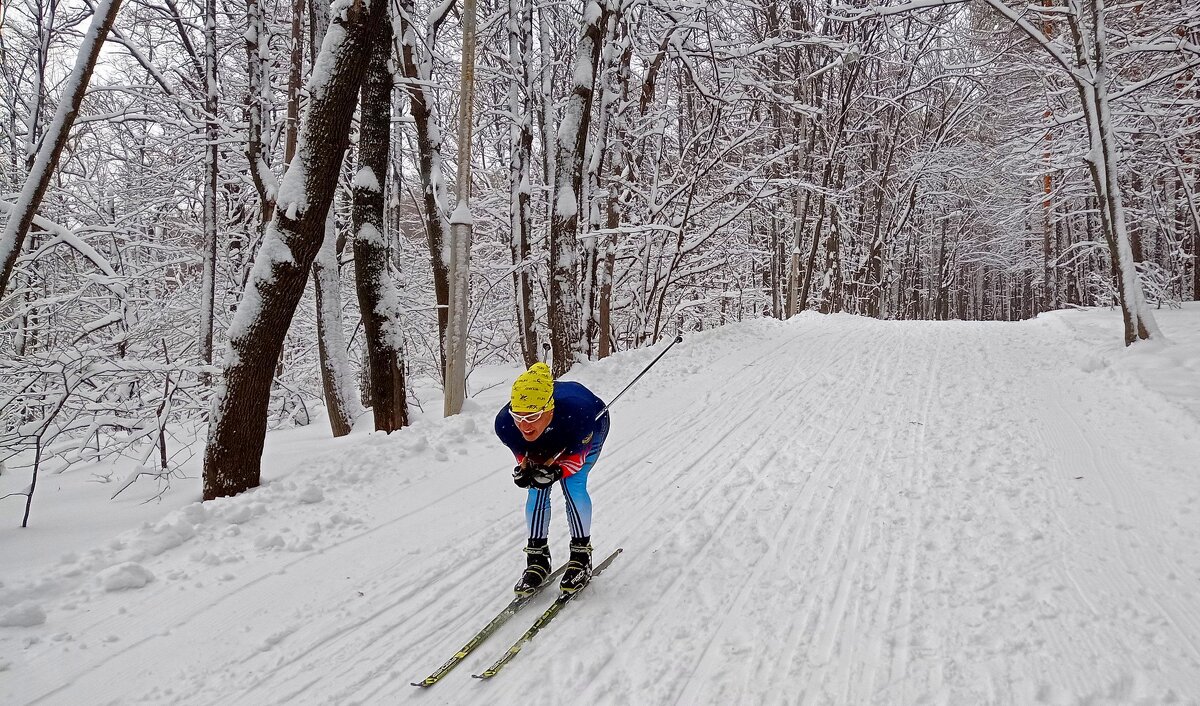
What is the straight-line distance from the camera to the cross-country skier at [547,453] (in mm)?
3783

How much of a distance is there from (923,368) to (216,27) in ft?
42.5

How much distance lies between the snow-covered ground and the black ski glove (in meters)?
0.71

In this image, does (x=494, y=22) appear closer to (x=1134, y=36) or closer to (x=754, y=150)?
(x=1134, y=36)

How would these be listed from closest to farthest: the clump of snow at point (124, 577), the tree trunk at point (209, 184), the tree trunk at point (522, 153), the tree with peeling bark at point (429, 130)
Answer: the clump of snow at point (124, 577), the tree with peeling bark at point (429, 130), the tree trunk at point (209, 184), the tree trunk at point (522, 153)

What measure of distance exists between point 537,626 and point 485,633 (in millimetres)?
278

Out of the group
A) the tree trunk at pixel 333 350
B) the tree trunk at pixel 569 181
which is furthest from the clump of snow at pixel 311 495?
the tree trunk at pixel 569 181

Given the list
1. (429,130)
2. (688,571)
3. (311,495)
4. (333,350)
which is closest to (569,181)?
(429,130)

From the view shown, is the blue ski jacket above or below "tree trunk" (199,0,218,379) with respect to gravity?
below

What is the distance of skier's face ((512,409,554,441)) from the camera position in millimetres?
3764

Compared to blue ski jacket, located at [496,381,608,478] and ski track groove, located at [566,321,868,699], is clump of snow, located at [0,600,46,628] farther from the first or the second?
ski track groove, located at [566,321,868,699]

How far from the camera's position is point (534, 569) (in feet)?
12.6

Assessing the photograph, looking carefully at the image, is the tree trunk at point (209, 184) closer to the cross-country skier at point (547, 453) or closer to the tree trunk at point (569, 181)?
the tree trunk at point (569, 181)

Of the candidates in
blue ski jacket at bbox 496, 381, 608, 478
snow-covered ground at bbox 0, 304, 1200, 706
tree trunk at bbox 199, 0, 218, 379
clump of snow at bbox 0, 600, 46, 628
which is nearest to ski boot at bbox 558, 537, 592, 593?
snow-covered ground at bbox 0, 304, 1200, 706

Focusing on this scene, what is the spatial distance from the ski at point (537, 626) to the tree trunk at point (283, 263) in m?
3.43
